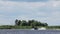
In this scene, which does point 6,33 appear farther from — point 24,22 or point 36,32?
point 24,22

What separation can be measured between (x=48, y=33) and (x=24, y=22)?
48.7 m

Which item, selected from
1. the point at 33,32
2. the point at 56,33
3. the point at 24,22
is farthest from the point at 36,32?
the point at 24,22

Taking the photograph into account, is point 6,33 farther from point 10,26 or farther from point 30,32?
point 10,26

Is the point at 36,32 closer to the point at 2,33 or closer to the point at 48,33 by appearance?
the point at 48,33

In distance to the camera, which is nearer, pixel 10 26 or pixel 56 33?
pixel 56 33

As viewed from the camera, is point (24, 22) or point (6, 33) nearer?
point (6, 33)

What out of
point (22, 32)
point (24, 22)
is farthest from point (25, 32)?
point (24, 22)

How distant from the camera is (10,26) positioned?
75.3 m

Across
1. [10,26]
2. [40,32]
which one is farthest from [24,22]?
[40,32]

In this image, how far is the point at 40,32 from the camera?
50469mm

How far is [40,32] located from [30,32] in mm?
1896

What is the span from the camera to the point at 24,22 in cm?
9875

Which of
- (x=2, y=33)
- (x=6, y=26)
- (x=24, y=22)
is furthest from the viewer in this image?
(x=24, y=22)

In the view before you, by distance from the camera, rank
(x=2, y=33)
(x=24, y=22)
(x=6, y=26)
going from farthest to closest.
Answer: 1. (x=24, y=22)
2. (x=6, y=26)
3. (x=2, y=33)
